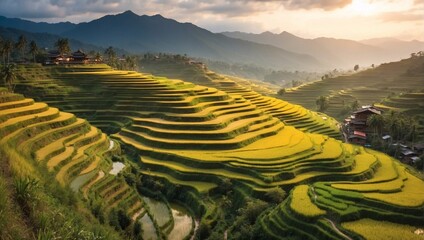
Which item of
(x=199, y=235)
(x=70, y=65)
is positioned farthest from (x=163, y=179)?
(x=70, y=65)

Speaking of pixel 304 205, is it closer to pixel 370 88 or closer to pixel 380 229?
pixel 380 229

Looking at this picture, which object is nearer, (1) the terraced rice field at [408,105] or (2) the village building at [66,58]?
(1) the terraced rice field at [408,105]

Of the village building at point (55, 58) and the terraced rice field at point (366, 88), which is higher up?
the village building at point (55, 58)

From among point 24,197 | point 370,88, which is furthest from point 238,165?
point 370,88

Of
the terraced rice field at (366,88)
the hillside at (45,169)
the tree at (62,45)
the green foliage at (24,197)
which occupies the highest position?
the tree at (62,45)

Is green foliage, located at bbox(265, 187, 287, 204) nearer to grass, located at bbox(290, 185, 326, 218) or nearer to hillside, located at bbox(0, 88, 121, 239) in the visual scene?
grass, located at bbox(290, 185, 326, 218)

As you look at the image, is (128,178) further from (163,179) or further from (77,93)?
(77,93)

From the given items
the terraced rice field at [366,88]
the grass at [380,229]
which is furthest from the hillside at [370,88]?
the grass at [380,229]

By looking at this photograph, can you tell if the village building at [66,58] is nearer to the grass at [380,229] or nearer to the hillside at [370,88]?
the hillside at [370,88]
